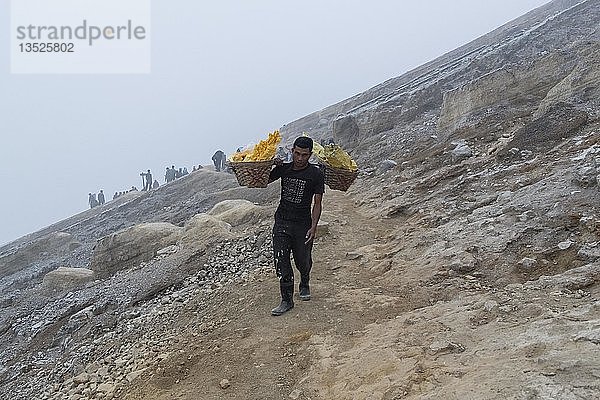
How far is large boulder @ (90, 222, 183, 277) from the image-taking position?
476 inches

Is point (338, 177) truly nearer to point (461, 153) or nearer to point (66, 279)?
point (461, 153)

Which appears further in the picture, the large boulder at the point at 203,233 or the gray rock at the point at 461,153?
the gray rock at the point at 461,153

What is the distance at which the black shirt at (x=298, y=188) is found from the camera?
6.03 metres

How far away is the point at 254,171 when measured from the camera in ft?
19.8

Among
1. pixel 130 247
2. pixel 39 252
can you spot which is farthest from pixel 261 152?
pixel 39 252

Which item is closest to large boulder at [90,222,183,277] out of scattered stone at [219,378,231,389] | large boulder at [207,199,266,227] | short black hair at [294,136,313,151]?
large boulder at [207,199,266,227]

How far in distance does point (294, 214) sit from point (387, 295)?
4.79ft

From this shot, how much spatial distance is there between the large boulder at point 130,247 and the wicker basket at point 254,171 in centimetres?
616

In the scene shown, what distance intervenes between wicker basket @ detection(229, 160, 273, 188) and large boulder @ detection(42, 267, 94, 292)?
25.7 feet

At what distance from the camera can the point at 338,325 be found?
568cm

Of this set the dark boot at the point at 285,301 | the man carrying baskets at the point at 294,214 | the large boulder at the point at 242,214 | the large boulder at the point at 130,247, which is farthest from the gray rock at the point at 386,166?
the dark boot at the point at 285,301

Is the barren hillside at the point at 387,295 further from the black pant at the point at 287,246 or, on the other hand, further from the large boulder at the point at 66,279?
the black pant at the point at 287,246

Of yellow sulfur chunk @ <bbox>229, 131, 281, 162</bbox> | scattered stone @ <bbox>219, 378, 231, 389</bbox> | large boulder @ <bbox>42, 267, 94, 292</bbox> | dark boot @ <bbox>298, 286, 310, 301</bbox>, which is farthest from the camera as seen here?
large boulder @ <bbox>42, 267, 94, 292</bbox>

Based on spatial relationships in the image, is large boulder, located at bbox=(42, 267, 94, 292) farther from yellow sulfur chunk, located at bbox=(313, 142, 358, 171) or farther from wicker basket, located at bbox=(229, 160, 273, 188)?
yellow sulfur chunk, located at bbox=(313, 142, 358, 171)
